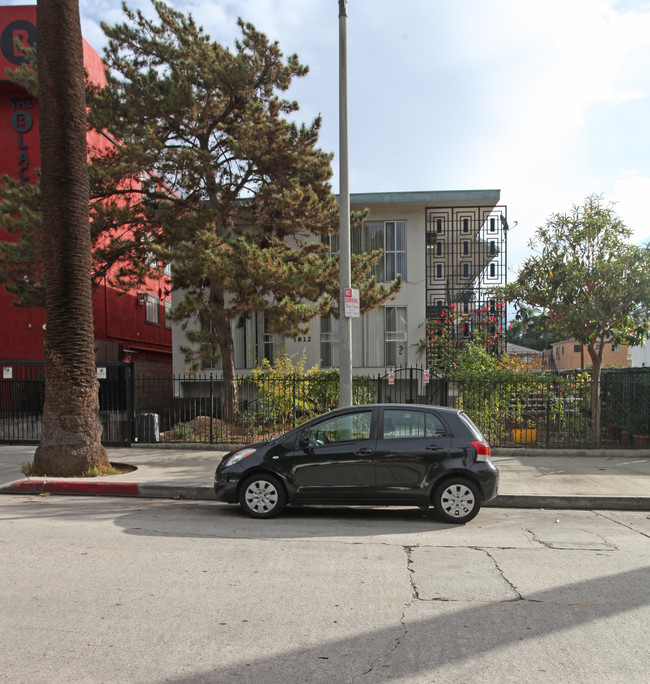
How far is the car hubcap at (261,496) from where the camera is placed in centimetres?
767

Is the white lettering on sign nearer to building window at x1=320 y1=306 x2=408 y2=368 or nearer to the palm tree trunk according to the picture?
the palm tree trunk

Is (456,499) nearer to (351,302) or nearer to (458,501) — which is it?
(458,501)

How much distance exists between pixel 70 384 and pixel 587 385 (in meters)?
11.3

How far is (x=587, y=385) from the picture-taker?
1412 cm

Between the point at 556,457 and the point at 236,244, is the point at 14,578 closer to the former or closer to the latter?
the point at 236,244

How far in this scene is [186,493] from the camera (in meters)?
9.45

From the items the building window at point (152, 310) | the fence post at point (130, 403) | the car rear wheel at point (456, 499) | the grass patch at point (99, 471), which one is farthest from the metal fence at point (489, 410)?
the building window at point (152, 310)

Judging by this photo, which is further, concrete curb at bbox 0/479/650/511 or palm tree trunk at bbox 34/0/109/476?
palm tree trunk at bbox 34/0/109/476

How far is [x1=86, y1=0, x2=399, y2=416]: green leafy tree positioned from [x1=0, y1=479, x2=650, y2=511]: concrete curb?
5.32m

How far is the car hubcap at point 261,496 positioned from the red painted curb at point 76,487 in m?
2.88

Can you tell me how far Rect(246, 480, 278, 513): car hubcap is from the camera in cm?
767

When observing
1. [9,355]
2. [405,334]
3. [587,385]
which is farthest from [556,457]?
[9,355]

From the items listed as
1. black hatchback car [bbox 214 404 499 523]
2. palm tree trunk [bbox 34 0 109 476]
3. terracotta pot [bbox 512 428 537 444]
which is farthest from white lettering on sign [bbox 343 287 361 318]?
terracotta pot [bbox 512 428 537 444]

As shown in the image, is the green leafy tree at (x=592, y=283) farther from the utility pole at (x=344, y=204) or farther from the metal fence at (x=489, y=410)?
the utility pole at (x=344, y=204)
